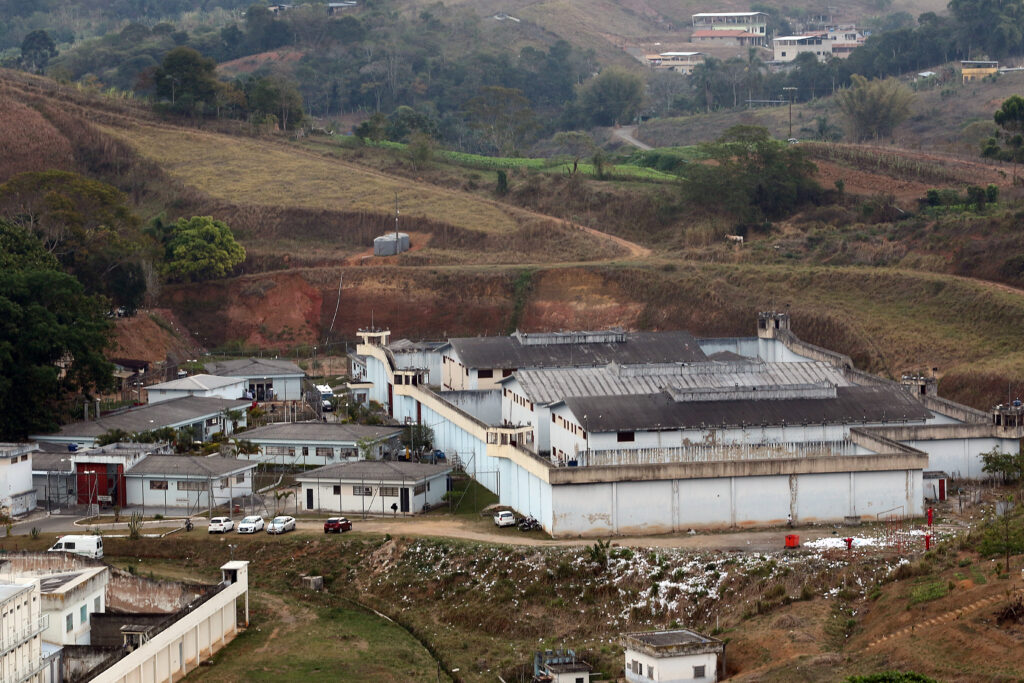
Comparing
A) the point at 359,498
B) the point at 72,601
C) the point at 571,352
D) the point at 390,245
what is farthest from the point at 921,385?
the point at 390,245

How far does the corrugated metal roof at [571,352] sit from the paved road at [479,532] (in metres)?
18.1

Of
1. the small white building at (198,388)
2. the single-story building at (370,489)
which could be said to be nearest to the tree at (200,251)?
the small white building at (198,388)

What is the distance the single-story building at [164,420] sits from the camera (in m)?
→ 71.5

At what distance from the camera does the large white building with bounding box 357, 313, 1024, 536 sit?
55.8 metres

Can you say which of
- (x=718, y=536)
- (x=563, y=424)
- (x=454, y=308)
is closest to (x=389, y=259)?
(x=454, y=308)

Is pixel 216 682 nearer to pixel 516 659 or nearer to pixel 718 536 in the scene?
pixel 516 659

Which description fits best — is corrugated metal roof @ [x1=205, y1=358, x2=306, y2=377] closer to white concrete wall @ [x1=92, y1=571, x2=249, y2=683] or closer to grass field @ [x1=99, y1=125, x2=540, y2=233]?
grass field @ [x1=99, y1=125, x2=540, y2=233]

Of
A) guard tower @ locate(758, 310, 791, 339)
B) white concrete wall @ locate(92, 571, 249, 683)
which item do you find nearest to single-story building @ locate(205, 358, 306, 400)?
guard tower @ locate(758, 310, 791, 339)

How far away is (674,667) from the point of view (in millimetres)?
40844

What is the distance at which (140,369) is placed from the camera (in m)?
89.9

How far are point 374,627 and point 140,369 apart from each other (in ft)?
144

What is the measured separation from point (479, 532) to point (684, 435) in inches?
370

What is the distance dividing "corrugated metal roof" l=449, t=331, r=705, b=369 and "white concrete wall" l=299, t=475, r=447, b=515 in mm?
15345

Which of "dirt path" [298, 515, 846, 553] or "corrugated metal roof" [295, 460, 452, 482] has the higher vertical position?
"corrugated metal roof" [295, 460, 452, 482]
